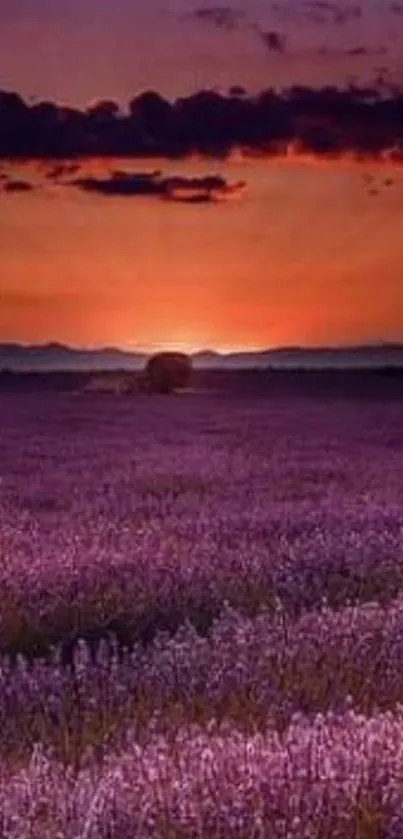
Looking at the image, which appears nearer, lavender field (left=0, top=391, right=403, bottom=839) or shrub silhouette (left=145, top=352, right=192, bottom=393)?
lavender field (left=0, top=391, right=403, bottom=839)

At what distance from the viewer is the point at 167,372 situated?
60.8m

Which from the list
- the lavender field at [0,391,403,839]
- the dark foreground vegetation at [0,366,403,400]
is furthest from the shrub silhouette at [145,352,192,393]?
the lavender field at [0,391,403,839]

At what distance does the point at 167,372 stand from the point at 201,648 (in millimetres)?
54799

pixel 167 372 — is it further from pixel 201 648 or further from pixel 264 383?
pixel 201 648

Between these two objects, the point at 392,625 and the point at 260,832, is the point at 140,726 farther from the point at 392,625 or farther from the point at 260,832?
the point at 260,832

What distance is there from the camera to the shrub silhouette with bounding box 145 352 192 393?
59.8 metres

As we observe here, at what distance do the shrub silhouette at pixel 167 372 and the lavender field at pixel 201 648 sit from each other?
4303 centimetres

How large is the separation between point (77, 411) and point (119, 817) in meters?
30.3

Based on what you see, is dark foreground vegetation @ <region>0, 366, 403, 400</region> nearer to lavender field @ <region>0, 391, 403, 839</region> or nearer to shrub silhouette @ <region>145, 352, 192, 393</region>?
shrub silhouette @ <region>145, 352, 192, 393</region>

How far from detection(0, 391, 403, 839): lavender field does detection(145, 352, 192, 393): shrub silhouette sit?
43028 millimetres

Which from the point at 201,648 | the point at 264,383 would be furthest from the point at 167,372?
the point at 201,648

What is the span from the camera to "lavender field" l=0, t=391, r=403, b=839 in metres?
3.53

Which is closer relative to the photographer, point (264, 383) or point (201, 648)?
point (201, 648)

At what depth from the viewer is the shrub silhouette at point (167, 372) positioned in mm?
59781
